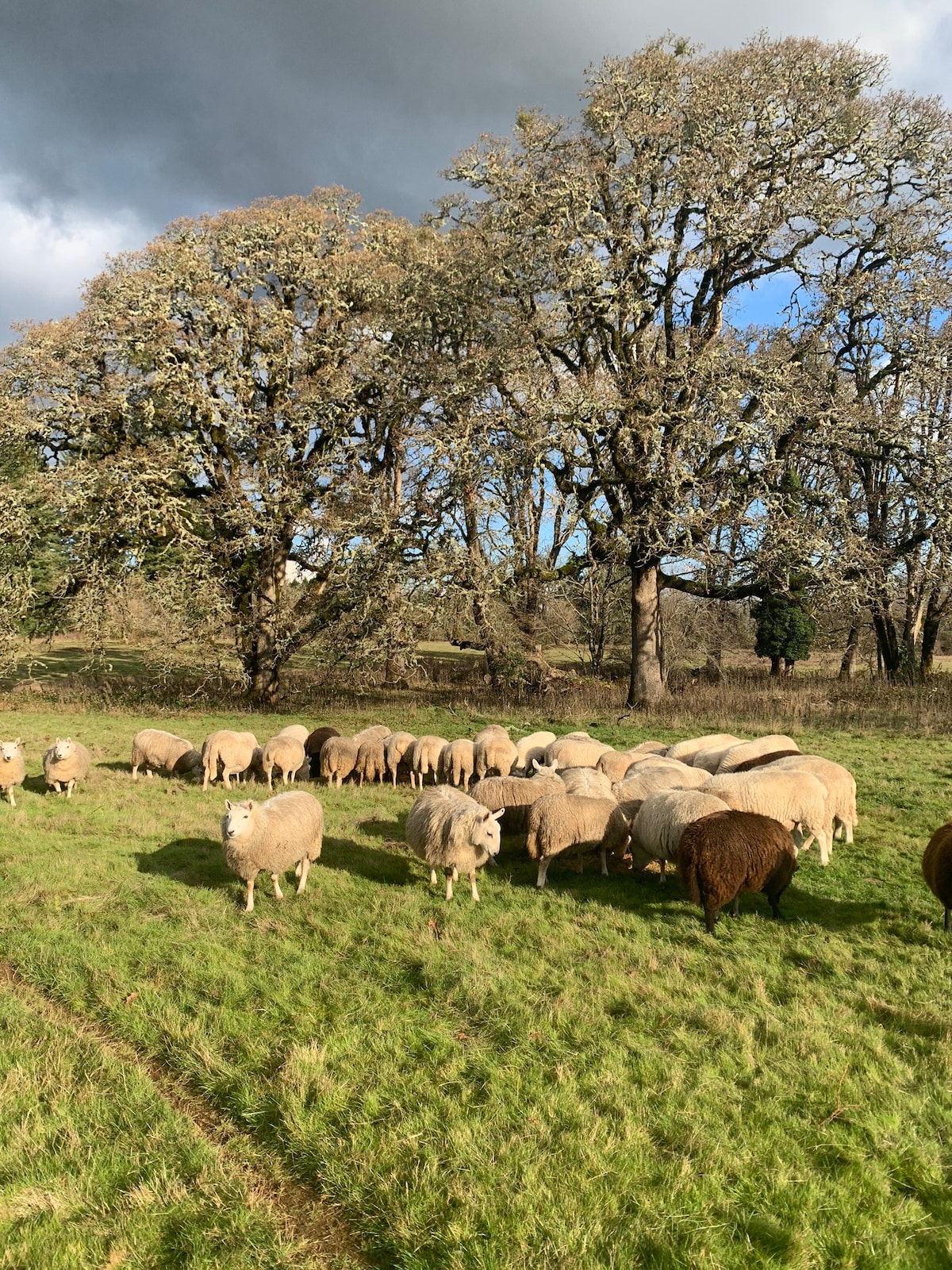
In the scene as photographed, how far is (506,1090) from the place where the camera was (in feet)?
14.9

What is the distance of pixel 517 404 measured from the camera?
19750 mm

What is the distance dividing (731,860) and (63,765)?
435 inches

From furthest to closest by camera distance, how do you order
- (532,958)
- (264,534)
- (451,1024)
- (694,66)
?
1. (264,534)
2. (694,66)
3. (532,958)
4. (451,1024)

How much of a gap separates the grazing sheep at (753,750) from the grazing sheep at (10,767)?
37.8ft

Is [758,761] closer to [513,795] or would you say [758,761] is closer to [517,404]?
[513,795]

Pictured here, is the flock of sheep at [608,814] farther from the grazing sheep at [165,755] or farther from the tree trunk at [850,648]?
the tree trunk at [850,648]

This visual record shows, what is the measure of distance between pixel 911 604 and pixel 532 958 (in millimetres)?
22752

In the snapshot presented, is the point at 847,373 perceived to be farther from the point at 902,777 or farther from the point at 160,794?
the point at 160,794

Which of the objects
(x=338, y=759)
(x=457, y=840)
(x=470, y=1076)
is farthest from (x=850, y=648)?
(x=470, y=1076)

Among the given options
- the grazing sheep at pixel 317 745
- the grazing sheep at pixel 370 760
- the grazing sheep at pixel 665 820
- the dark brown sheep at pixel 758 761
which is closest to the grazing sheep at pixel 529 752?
the grazing sheep at pixel 370 760

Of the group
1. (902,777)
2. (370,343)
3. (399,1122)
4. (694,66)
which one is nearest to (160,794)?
(399,1122)

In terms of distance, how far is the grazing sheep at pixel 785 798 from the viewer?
28.9 feet

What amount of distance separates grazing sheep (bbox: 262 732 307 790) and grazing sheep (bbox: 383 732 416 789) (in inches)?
65.3

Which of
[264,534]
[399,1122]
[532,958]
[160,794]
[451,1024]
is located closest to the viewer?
[399,1122]
